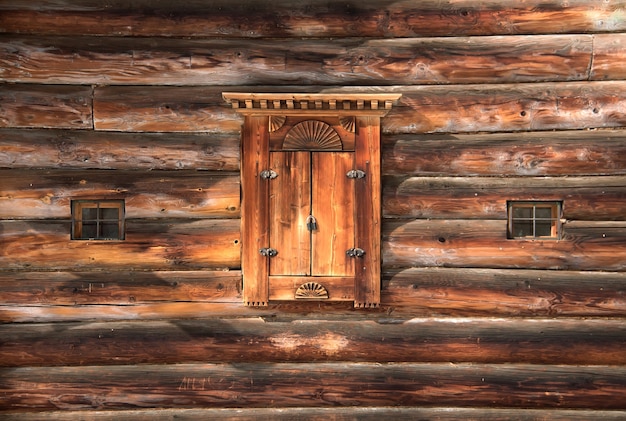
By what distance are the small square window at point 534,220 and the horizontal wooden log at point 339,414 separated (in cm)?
165

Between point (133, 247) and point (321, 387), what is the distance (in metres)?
2.20

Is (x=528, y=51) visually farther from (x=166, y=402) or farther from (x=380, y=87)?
(x=166, y=402)

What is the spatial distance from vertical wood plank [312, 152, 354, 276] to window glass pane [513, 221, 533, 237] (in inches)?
62.6

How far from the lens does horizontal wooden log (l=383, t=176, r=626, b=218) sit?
5.11 metres

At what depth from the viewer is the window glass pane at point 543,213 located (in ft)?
17.1

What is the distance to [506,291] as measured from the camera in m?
5.13

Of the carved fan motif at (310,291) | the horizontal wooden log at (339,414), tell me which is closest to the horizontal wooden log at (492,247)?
the carved fan motif at (310,291)

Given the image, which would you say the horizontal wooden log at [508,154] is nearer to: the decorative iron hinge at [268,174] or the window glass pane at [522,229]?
the window glass pane at [522,229]

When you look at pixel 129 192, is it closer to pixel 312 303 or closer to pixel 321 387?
pixel 312 303

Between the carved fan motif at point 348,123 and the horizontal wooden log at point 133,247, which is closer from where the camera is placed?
the carved fan motif at point 348,123

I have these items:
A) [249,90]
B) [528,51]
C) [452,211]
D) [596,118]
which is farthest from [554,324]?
[249,90]

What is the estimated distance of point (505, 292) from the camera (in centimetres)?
513

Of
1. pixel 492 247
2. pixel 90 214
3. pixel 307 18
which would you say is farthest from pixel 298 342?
pixel 307 18

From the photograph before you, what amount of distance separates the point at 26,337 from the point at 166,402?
57.2 inches
